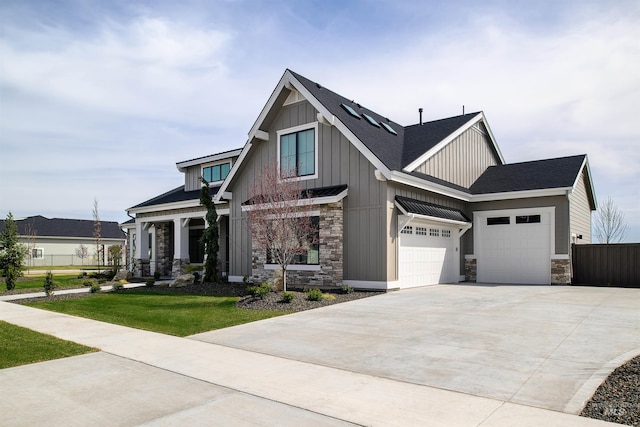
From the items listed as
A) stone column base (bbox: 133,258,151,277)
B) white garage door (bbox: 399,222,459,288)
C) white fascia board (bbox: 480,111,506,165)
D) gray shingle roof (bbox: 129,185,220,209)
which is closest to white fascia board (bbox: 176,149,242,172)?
gray shingle roof (bbox: 129,185,220,209)

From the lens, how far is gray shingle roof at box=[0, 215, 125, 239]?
4581 centimetres

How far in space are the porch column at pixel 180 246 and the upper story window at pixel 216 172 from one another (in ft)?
9.24

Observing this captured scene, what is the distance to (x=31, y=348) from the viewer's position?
7855mm

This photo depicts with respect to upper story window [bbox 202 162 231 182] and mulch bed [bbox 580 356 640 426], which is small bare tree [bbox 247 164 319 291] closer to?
upper story window [bbox 202 162 231 182]

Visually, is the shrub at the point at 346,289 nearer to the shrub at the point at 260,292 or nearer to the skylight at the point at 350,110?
the shrub at the point at 260,292

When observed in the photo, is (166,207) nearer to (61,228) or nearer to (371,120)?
(371,120)

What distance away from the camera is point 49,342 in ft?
27.3

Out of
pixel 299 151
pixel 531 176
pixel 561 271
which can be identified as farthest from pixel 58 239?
pixel 561 271

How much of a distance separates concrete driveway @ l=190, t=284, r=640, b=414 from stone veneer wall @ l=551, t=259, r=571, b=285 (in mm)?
4500

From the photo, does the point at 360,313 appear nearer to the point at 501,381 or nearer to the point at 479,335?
the point at 479,335

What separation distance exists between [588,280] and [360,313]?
12544 mm

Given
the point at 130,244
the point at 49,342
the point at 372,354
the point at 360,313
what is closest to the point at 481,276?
the point at 360,313

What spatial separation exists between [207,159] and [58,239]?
1247 inches

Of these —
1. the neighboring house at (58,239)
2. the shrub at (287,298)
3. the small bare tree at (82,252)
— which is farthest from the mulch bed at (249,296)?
the small bare tree at (82,252)
